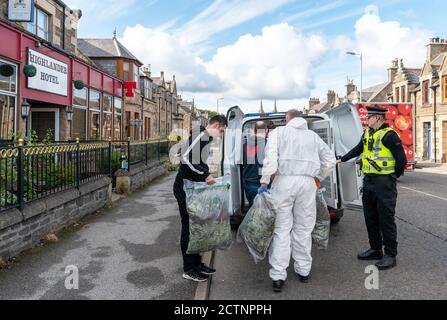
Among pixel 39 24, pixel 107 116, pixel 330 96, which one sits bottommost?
pixel 107 116

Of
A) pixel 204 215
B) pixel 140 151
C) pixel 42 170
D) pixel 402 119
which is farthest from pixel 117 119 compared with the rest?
pixel 204 215

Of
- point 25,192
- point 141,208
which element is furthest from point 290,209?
point 141,208

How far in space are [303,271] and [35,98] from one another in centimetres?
1080

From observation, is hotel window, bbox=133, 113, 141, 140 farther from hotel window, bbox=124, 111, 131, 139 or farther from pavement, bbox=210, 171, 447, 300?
Result: pavement, bbox=210, 171, 447, 300

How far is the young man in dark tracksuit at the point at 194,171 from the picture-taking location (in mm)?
4445

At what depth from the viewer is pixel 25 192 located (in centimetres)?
576

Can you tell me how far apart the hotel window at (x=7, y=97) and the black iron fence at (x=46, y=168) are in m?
3.25

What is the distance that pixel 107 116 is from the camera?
19656 mm

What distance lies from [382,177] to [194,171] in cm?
246

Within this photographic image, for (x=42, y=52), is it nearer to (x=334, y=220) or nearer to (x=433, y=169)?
(x=334, y=220)

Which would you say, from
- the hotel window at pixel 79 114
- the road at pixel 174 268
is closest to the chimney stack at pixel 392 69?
the hotel window at pixel 79 114

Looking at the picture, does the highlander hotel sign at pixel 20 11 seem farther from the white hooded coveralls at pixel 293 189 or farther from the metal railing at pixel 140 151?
the white hooded coveralls at pixel 293 189

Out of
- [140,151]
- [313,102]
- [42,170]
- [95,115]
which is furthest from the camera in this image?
[313,102]

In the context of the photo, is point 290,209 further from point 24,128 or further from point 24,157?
point 24,128
